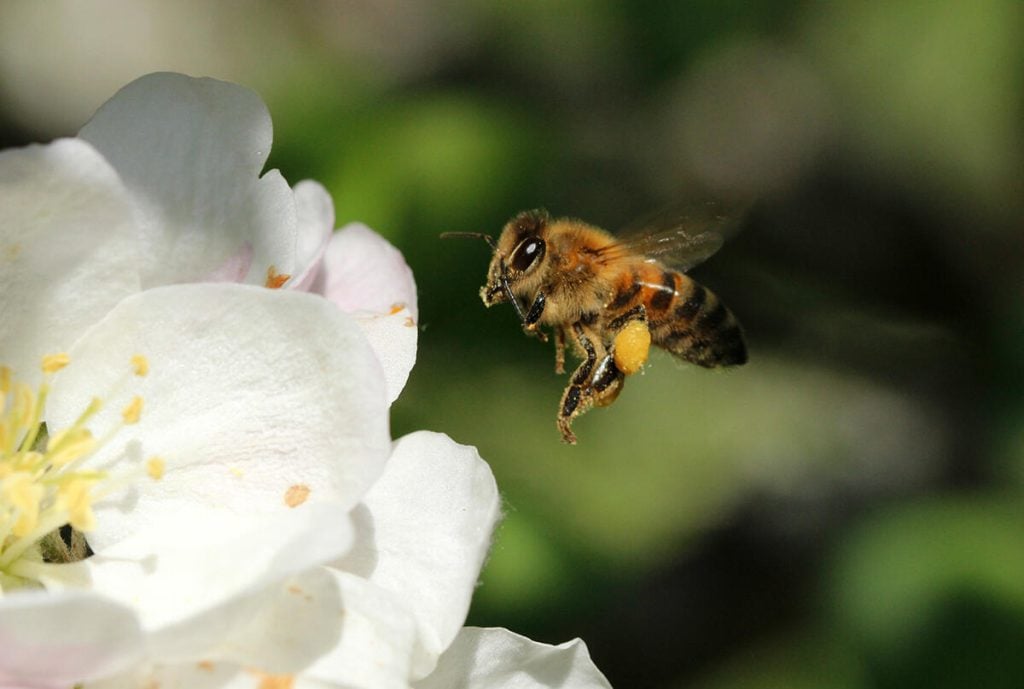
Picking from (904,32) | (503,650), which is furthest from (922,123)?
(503,650)

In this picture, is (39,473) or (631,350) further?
(631,350)

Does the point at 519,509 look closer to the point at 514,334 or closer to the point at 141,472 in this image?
the point at 514,334

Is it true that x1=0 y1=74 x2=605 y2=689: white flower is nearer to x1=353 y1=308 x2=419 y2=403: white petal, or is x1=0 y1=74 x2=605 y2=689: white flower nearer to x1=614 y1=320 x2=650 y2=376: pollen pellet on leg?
x1=353 y1=308 x2=419 y2=403: white petal

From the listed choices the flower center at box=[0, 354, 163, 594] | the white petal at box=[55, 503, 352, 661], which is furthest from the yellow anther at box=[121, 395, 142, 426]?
the white petal at box=[55, 503, 352, 661]

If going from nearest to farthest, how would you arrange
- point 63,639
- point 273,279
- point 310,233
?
point 63,639 < point 273,279 < point 310,233

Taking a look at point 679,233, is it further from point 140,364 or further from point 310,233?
point 140,364

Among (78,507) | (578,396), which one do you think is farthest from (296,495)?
(578,396)
